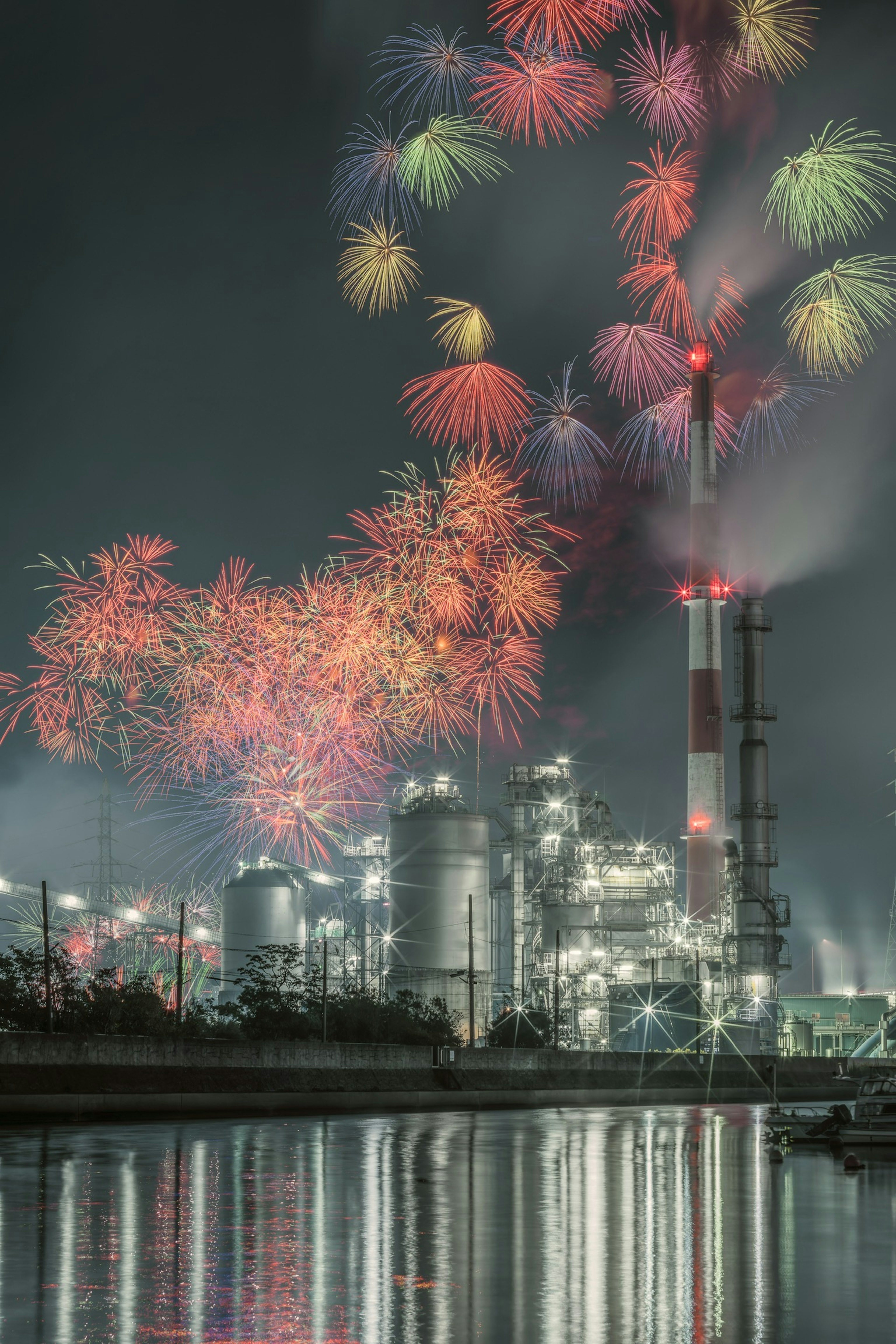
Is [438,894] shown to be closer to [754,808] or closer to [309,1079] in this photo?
[754,808]

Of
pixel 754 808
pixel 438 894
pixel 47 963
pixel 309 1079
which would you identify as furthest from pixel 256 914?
pixel 47 963

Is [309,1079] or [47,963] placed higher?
[47,963]

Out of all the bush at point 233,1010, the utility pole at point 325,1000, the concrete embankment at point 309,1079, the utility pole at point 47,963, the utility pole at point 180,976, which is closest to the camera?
the concrete embankment at point 309,1079

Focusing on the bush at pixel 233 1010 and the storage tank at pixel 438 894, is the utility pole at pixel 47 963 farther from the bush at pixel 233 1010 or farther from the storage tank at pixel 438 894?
the storage tank at pixel 438 894

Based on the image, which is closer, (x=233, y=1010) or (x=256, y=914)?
(x=233, y=1010)

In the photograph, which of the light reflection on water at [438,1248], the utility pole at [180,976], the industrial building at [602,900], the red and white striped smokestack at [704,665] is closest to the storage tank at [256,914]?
the industrial building at [602,900]

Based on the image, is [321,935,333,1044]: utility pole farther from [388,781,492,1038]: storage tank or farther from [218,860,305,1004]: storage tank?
[218,860,305,1004]: storage tank

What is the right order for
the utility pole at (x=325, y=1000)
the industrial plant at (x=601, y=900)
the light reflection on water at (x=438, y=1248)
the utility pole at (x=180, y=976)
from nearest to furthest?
the light reflection on water at (x=438, y=1248) < the utility pole at (x=180, y=976) < the utility pole at (x=325, y=1000) < the industrial plant at (x=601, y=900)
